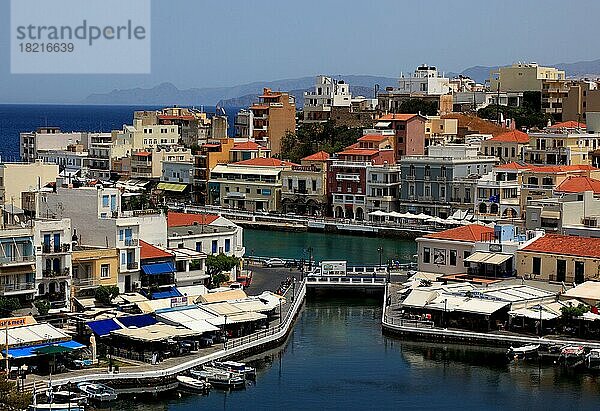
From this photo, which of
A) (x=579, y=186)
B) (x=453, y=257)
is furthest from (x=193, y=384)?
(x=579, y=186)

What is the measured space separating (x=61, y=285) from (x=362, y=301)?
10269 mm

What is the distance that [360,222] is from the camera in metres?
58.8

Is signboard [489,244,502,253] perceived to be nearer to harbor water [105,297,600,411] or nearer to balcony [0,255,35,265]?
harbor water [105,297,600,411]

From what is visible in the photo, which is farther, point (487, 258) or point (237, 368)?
point (487, 258)

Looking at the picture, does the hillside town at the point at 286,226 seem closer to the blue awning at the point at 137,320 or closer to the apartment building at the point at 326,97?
the blue awning at the point at 137,320

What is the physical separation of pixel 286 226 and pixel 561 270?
87.8 feet

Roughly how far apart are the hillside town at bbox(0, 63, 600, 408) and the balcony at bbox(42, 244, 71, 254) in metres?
0.05

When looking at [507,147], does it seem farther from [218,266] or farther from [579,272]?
[218,266]

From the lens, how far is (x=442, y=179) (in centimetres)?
5747

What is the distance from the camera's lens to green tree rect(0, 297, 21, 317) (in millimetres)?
Answer: 28091

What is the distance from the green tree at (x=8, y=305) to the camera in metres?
28.1

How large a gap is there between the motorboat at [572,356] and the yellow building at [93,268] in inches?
420

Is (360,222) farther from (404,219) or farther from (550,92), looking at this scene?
(550,92)

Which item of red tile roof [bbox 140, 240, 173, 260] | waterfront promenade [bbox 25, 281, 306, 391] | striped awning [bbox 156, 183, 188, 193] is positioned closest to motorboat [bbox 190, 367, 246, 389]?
waterfront promenade [bbox 25, 281, 306, 391]
